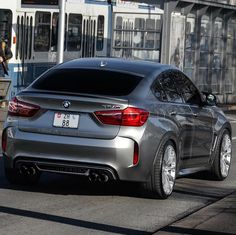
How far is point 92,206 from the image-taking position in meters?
9.01

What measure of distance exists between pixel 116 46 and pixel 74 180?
16170 millimetres

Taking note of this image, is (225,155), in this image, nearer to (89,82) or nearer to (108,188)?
(108,188)

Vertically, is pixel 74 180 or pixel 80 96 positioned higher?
pixel 80 96

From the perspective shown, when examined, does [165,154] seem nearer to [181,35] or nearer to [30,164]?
[30,164]

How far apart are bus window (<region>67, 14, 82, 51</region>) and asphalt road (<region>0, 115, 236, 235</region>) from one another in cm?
1284

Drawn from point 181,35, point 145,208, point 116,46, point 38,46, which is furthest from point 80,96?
point 181,35

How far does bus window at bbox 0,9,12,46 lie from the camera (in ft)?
71.2

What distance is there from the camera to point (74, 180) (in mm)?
10867

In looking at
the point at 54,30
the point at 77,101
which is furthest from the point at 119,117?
the point at 54,30

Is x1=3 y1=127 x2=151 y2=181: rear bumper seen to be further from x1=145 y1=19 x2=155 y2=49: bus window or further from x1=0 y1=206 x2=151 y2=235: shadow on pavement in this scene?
x1=145 y1=19 x2=155 y2=49: bus window

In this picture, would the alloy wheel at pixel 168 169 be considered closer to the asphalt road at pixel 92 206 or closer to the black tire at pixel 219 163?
the asphalt road at pixel 92 206

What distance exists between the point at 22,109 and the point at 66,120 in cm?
58

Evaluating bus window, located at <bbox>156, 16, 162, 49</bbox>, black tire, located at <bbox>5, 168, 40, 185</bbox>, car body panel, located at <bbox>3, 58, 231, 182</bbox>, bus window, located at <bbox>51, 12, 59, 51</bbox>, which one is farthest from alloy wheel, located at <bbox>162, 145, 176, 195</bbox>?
bus window, located at <bbox>156, 16, 162, 49</bbox>

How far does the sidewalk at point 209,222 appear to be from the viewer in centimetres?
764
